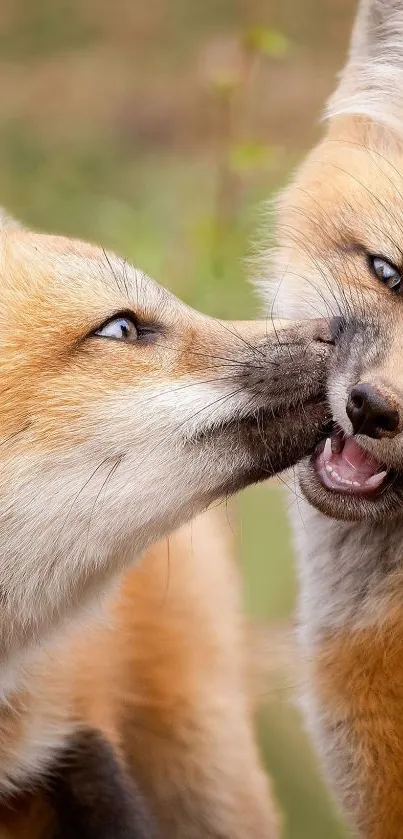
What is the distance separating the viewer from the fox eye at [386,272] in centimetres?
248

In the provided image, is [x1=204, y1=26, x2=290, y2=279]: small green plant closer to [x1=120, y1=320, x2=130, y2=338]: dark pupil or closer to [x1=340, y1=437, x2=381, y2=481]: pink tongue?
[x1=120, y1=320, x2=130, y2=338]: dark pupil

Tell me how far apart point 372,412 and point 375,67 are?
1238mm

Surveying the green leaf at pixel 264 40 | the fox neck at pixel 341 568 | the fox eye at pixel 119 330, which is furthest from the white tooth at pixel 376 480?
the green leaf at pixel 264 40

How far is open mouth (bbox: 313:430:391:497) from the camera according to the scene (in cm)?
228

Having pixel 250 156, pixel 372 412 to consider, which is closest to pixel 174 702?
pixel 372 412

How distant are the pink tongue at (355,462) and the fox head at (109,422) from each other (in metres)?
0.07

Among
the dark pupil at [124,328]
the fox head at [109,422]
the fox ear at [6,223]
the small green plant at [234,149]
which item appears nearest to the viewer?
the fox head at [109,422]

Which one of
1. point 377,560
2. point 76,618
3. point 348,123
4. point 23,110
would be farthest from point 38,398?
point 23,110

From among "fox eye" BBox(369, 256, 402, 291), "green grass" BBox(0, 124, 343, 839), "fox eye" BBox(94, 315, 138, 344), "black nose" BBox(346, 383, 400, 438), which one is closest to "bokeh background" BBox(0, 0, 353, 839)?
"green grass" BBox(0, 124, 343, 839)

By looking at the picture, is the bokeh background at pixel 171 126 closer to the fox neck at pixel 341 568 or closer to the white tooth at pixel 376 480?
the fox neck at pixel 341 568

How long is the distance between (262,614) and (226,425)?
1.97m

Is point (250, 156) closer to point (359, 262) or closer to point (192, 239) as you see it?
point (192, 239)

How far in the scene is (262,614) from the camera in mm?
4156

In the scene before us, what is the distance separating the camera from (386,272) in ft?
8.23
